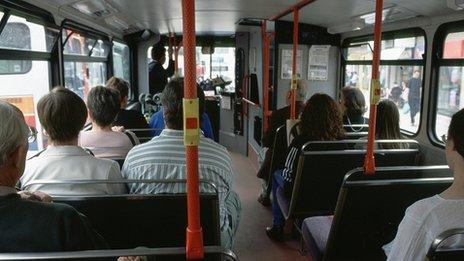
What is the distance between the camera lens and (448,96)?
11.3ft

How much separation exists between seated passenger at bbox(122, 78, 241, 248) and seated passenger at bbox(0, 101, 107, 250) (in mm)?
646

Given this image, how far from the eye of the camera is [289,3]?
12.0ft

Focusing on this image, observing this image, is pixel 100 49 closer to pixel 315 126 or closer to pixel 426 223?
pixel 315 126

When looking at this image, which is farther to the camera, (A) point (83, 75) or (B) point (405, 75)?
(A) point (83, 75)

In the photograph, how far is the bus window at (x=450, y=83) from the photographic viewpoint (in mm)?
3268

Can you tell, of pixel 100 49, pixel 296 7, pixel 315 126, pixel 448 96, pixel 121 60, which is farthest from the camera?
pixel 121 60

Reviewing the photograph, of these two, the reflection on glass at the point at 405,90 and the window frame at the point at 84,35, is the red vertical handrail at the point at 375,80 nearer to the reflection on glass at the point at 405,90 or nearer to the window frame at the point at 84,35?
the reflection on glass at the point at 405,90

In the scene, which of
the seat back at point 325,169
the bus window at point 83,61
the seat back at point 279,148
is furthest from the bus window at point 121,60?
the seat back at point 325,169

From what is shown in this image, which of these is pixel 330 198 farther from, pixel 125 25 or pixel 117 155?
pixel 125 25

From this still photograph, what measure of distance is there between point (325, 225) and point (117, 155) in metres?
1.37

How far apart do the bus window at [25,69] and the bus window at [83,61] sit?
1.21 feet

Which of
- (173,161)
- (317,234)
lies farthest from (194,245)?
(317,234)

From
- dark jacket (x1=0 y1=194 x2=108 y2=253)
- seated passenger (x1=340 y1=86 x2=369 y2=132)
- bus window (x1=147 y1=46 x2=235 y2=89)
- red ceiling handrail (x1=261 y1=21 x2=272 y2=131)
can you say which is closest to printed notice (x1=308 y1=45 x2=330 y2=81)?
red ceiling handrail (x1=261 y1=21 x2=272 y2=131)

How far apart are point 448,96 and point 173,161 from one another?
2.67 meters
